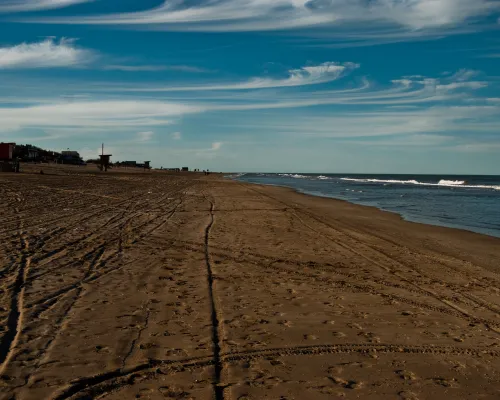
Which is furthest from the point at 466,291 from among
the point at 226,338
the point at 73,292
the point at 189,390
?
the point at 73,292

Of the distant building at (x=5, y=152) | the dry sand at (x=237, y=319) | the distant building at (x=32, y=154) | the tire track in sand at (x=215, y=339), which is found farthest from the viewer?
the distant building at (x=32, y=154)

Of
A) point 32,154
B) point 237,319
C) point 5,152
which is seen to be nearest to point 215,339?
point 237,319

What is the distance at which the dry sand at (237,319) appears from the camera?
4.29 meters

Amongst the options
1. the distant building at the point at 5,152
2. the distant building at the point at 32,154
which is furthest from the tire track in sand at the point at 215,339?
the distant building at the point at 32,154

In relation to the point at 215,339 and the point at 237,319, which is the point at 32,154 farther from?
the point at 215,339

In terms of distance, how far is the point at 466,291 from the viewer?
8.26m

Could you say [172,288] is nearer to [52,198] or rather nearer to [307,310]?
[307,310]

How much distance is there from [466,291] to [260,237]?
6309 millimetres

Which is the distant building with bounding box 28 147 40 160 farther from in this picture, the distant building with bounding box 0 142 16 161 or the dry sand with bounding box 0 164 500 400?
the dry sand with bounding box 0 164 500 400

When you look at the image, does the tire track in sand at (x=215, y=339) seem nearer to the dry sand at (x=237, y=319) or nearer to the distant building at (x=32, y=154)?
the dry sand at (x=237, y=319)

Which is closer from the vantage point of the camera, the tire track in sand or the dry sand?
the tire track in sand

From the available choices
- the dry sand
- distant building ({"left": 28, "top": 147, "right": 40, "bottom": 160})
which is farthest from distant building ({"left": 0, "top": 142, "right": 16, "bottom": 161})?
the dry sand

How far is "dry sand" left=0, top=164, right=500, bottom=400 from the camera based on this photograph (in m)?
4.29

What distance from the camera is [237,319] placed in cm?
604
